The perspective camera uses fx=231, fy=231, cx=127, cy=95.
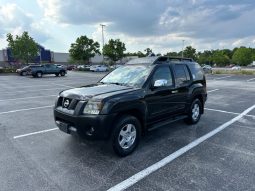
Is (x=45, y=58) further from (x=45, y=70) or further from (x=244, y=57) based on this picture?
(x=244, y=57)

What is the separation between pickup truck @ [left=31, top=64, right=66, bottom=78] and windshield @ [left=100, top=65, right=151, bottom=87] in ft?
83.3

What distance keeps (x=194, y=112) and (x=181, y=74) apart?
1252 mm

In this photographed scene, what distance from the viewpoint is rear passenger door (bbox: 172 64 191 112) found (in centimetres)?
572

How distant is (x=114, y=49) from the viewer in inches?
2089

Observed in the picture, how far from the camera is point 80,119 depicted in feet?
13.4

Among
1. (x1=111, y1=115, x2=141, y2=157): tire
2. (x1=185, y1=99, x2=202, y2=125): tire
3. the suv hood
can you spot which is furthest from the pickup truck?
(x1=111, y1=115, x2=141, y2=157): tire

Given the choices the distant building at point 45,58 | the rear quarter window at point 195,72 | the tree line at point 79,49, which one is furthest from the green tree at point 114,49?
the rear quarter window at point 195,72

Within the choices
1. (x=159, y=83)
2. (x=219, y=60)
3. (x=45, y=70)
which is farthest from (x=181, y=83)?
(x=219, y=60)

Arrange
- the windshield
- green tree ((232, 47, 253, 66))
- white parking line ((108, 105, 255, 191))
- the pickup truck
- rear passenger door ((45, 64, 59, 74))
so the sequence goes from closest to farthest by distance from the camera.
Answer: white parking line ((108, 105, 255, 191)) < the windshield < the pickup truck < rear passenger door ((45, 64, 59, 74)) < green tree ((232, 47, 253, 66))

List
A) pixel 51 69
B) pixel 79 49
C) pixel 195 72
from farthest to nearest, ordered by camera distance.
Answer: pixel 79 49, pixel 51 69, pixel 195 72

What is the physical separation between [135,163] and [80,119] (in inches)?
49.3

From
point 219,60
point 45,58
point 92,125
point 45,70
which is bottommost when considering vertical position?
point 92,125

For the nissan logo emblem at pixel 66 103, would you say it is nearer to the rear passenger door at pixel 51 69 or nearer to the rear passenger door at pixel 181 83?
the rear passenger door at pixel 181 83

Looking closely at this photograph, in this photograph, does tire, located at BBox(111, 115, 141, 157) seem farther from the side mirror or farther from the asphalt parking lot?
the side mirror
